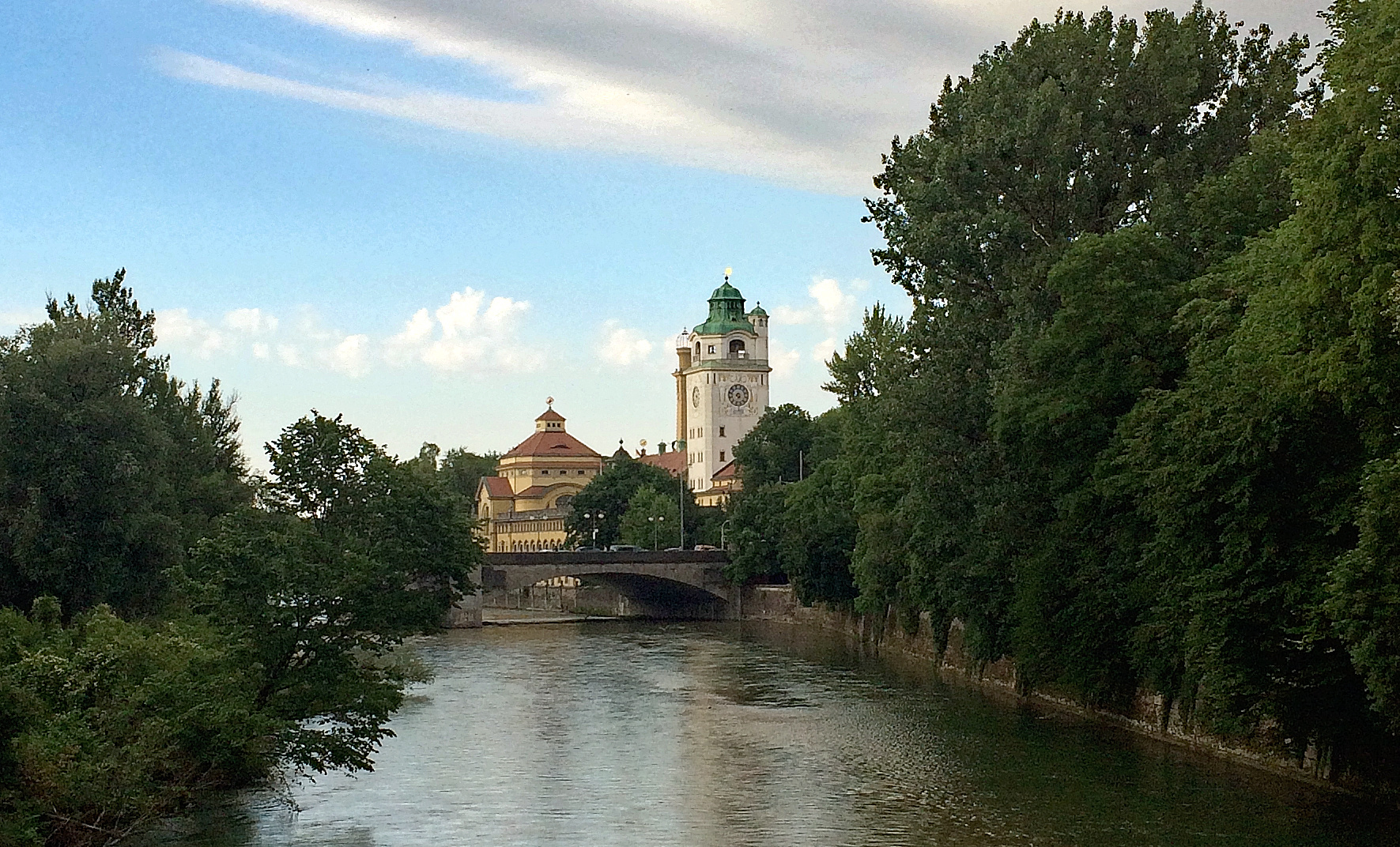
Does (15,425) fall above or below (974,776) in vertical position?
above

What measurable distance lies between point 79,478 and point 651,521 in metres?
75.3

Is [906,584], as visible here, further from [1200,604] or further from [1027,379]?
[1200,604]

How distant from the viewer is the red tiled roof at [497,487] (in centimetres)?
18725

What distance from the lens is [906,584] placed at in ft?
171

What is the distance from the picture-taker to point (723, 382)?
17638cm

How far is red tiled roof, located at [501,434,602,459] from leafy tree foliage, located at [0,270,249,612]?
13959 cm

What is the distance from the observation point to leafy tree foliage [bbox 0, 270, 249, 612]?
43.0 m

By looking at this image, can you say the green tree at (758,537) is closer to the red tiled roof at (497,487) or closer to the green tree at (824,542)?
the green tree at (824,542)

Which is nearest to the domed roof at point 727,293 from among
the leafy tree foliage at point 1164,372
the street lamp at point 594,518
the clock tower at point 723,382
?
the clock tower at point 723,382

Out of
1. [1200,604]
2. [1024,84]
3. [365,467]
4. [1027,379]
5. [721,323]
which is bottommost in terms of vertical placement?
[1200,604]

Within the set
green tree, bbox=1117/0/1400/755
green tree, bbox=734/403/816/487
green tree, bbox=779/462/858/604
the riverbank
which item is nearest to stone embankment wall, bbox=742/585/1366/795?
the riverbank

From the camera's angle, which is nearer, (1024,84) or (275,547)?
(275,547)

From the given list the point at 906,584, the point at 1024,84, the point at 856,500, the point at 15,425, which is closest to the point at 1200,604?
the point at 1024,84

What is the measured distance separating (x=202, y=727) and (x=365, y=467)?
236 inches
